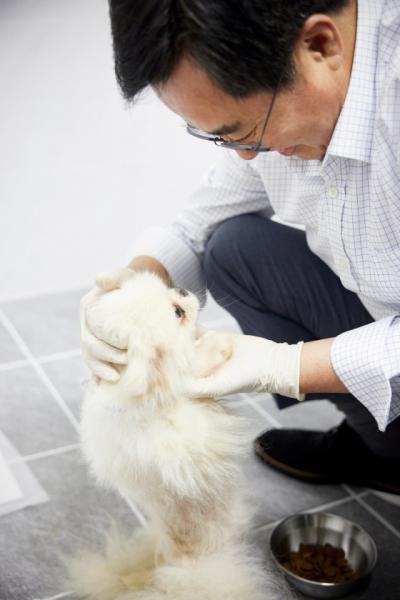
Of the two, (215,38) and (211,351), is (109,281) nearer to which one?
(211,351)

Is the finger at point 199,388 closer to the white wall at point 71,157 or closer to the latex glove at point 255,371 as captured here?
the latex glove at point 255,371

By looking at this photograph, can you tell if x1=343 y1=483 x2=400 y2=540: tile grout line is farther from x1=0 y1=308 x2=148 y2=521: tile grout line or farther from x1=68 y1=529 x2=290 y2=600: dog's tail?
x1=0 y1=308 x2=148 y2=521: tile grout line

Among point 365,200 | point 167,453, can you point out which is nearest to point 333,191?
point 365,200

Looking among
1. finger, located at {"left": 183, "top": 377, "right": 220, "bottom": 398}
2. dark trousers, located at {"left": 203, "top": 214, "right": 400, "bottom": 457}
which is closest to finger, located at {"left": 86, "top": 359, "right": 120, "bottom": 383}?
finger, located at {"left": 183, "top": 377, "right": 220, "bottom": 398}

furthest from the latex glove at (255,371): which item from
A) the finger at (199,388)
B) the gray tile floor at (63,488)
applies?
the gray tile floor at (63,488)

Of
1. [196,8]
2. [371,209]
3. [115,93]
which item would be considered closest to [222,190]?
[371,209]

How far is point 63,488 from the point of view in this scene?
1.57m

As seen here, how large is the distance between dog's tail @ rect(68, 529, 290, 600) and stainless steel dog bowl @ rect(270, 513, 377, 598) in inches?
4.2

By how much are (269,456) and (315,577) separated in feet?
1.14

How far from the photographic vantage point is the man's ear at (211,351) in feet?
3.84

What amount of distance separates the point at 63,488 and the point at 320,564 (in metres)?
0.54

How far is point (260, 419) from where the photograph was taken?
181 centimetres

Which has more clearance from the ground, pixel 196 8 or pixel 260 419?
pixel 196 8

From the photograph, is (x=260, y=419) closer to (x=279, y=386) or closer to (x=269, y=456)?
(x=269, y=456)
